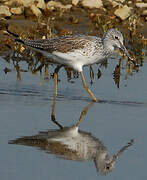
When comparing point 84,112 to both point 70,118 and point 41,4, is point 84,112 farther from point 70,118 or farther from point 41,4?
point 41,4

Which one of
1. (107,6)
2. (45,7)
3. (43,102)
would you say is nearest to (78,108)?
(43,102)

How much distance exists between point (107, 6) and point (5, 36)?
4572 mm

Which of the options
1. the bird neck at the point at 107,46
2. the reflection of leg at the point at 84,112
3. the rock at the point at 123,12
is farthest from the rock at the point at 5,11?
the reflection of leg at the point at 84,112

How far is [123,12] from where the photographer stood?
1716cm

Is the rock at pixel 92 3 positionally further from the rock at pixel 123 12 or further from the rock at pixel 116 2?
the rock at pixel 123 12

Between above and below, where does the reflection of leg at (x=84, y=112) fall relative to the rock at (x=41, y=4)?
below

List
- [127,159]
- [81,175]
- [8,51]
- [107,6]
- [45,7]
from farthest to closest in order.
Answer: [107,6]
[45,7]
[8,51]
[127,159]
[81,175]

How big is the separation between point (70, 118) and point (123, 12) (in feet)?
27.6

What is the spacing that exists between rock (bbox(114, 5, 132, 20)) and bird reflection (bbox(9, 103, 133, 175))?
886 cm

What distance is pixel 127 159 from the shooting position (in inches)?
293

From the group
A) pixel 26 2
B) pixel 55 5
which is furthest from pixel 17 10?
pixel 55 5

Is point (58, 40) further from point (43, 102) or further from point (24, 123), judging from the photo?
point (24, 123)

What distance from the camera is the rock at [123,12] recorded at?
1708 cm

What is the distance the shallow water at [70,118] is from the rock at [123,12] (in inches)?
148
